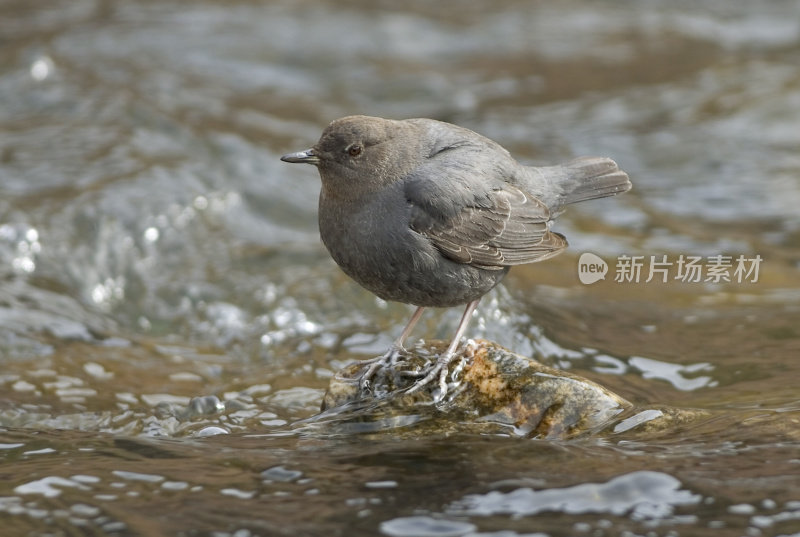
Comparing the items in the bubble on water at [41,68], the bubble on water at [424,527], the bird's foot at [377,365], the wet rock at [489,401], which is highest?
the bubble on water at [41,68]

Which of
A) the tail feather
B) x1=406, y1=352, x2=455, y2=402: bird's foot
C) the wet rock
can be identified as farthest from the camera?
the tail feather

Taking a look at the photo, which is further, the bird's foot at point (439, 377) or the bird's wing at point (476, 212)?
the bird's wing at point (476, 212)

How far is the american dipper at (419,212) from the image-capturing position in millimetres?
4340

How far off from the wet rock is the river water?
0.12 m

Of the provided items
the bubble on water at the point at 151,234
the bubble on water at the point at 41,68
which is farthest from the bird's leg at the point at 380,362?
the bubble on water at the point at 41,68

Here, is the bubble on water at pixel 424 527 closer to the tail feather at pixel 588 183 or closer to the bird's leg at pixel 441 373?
the bird's leg at pixel 441 373

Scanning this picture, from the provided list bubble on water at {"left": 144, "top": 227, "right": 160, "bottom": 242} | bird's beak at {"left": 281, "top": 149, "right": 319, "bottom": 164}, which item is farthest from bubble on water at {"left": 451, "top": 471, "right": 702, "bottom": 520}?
bubble on water at {"left": 144, "top": 227, "right": 160, "bottom": 242}

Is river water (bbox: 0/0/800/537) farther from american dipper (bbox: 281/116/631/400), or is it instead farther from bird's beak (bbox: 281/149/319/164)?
bird's beak (bbox: 281/149/319/164)

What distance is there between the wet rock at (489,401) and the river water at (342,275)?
12cm

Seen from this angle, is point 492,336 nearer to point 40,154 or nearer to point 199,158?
point 199,158

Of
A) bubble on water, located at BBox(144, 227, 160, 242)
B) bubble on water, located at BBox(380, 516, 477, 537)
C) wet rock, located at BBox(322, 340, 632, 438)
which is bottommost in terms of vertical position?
bubble on water, located at BBox(380, 516, 477, 537)

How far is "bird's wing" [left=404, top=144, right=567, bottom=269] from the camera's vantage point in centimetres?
448

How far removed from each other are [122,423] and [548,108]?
6915 mm

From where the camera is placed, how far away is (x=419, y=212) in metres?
4.45
